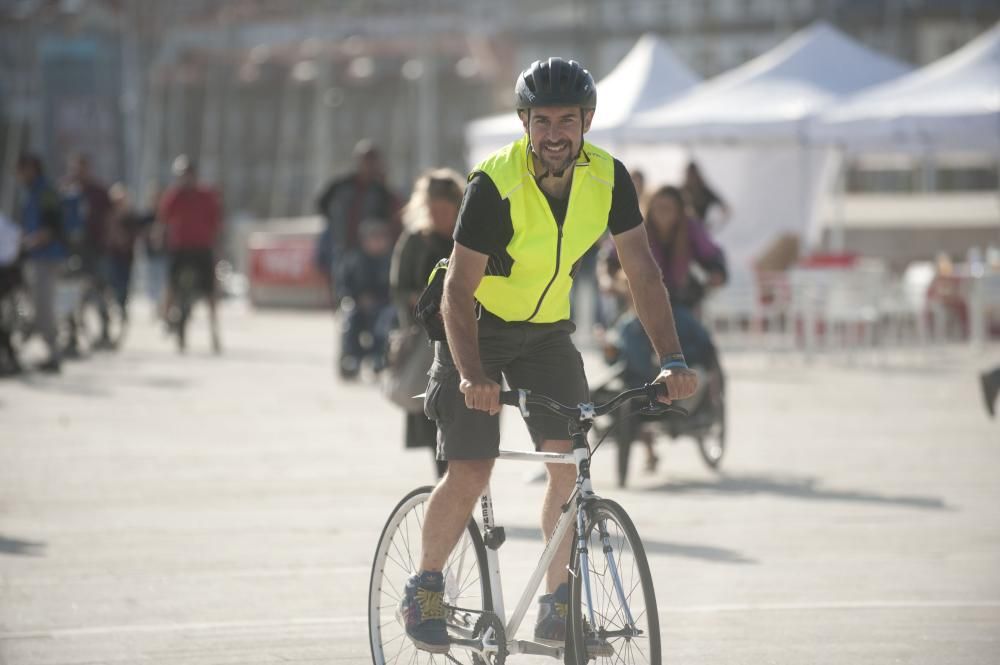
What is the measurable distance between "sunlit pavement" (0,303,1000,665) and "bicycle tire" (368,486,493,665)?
0.65 m

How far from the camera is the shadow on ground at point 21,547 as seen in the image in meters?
8.14

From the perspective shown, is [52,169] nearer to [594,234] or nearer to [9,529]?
[9,529]

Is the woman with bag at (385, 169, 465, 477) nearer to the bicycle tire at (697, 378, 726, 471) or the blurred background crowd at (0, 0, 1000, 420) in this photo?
the blurred background crowd at (0, 0, 1000, 420)

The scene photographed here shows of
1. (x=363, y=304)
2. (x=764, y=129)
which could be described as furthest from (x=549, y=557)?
(x=764, y=129)

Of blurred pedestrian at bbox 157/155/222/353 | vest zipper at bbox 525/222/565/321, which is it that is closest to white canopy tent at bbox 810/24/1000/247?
blurred pedestrian at bbox 157/155/222/353

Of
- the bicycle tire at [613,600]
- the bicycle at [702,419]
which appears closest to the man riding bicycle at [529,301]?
the bicycle tire at [613,600]

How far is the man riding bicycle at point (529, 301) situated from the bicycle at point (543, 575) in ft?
0.27

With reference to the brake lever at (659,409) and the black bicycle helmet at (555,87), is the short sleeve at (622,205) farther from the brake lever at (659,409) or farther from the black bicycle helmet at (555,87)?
the brake lever at (659,409)

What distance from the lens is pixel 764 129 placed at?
21.9 m

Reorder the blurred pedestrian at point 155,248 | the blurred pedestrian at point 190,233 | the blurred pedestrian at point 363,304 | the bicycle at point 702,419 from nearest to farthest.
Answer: the bicycle at point 702,419, the blurred pedestrian at point 363,304, the blurred pedestrian at point 190,233, the blurred pedestrian at point 155,248

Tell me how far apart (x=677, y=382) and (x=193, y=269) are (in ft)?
52.1

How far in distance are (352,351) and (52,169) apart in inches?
1740

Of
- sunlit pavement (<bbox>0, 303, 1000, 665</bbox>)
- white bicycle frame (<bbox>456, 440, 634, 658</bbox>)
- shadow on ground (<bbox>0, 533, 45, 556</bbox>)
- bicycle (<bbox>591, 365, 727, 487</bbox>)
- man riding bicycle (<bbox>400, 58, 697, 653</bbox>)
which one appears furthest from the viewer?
bicycle (<bbox>591, 365, 727, 487</bbox>)

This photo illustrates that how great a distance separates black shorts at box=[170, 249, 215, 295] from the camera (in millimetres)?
20125
